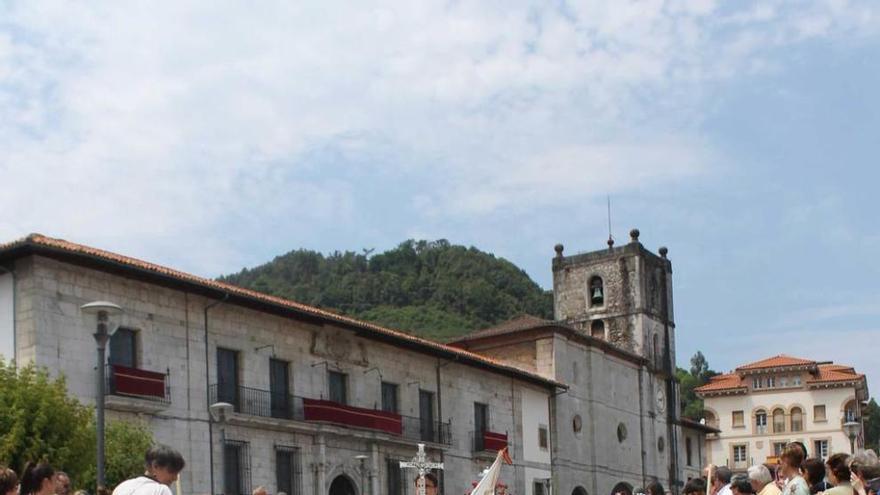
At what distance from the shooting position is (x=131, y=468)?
24.4 m

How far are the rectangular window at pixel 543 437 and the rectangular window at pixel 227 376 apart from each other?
55.2 feet

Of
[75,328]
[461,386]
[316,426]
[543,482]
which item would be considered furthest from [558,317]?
[75,328]

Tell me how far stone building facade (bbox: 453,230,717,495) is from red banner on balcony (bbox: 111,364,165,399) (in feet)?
69.8

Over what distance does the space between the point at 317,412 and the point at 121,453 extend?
32.1 feet

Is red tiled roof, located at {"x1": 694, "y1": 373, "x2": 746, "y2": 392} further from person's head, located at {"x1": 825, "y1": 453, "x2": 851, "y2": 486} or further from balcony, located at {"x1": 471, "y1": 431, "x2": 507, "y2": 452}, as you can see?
person's head, located at {"x1": 825, "y1": 453, "x2": 851, "y2": 486}

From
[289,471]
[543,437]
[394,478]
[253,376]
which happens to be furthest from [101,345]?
[543,437]

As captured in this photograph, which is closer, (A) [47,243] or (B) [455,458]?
(A) [47,243]

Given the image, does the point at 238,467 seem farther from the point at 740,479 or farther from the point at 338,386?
the point at 740,479

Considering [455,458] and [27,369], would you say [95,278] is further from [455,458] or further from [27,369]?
[455,458]

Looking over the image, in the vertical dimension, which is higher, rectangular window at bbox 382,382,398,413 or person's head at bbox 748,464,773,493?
rectangular window at bbox 382,382,398,413

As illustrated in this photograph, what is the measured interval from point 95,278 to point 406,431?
41.8 ft

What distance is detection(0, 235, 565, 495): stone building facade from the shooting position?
2686 centimetres

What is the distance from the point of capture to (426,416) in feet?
130

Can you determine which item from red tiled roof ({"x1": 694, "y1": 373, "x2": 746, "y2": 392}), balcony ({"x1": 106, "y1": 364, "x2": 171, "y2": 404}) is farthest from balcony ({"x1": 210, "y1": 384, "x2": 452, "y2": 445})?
red tiled roof ({"x1": 694, "y1": 373, "x2": 746, "y2": 392})
